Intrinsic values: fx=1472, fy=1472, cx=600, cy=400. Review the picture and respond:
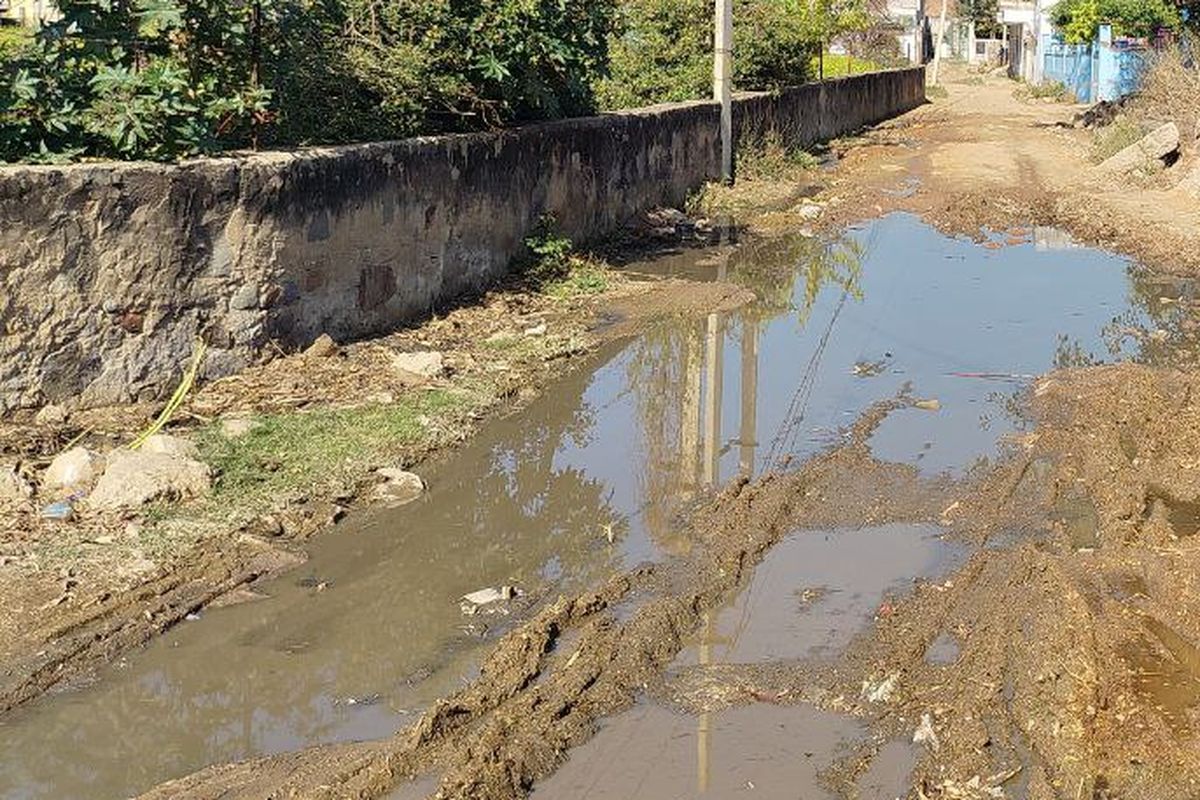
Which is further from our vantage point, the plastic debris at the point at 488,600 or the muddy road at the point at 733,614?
the plastic debris at the point at 488,600

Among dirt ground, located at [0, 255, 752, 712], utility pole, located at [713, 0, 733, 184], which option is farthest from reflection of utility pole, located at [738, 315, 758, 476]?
utility pole, located at [713, 0, 733, 184]

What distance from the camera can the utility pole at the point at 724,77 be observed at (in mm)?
20656

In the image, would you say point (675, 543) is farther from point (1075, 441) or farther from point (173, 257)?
point (173, 257)

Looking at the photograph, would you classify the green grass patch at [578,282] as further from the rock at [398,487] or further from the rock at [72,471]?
the rock at [72,471]

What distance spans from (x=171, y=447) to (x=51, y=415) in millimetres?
1038

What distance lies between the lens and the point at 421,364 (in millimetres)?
9727

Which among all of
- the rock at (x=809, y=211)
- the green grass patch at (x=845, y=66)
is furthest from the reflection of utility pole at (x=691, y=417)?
the green grass patch at (x=845, y=66)

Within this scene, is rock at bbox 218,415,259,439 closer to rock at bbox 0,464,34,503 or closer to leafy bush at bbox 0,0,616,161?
rock at bbox 0,464,34,503

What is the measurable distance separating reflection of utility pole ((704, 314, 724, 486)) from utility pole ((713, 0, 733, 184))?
8.95m

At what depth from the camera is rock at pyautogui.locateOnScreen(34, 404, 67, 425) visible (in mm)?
7996

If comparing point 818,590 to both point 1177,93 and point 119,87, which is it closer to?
point 119,87

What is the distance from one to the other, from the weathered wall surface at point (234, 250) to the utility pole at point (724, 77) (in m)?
7.18

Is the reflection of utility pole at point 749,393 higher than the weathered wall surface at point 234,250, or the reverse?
the weathered wall surface at point 234,250

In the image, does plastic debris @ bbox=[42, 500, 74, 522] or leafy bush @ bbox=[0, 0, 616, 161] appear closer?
plastic debris @ bbox=[42, 500, 74, 522]
